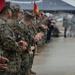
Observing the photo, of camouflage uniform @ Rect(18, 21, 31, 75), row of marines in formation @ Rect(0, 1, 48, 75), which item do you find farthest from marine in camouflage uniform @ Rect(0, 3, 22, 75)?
camouflage uniform @ Rect(18, 21, 31, 75)

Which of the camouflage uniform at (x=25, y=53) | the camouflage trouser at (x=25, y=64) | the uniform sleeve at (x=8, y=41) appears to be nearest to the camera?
the uniform sleeve at (x=8, y=41)

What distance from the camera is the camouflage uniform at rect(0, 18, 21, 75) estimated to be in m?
5.58

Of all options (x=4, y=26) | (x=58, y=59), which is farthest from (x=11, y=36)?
(x=58, y=59)

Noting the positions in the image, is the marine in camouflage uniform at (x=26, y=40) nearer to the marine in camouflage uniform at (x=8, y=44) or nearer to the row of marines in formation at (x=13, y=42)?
the row of marines in formation at (x=13, y=42)

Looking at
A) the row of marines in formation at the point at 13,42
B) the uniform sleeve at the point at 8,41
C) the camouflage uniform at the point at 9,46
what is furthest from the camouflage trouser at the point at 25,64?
the uniform sleeve at the point at 8,41

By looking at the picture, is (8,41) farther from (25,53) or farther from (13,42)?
(25,53)

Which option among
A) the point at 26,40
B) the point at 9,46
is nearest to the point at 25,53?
the point at 26,40

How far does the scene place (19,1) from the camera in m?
24.4

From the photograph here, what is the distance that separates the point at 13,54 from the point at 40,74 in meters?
5.29

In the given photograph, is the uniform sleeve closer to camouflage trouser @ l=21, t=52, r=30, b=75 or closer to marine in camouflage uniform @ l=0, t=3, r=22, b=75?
marine in camouflage uniform @ l=0, t=3, r=22, b=75

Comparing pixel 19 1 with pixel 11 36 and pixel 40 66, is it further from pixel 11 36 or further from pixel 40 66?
pixel 11 36

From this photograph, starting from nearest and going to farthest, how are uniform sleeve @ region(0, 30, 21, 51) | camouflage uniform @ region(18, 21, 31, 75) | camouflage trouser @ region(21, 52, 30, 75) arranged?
1. uniform sleeve @ region(0, 30, 21, 51)
2. camouflage uniform @ region(18, 21, 31, 75)
3. camouflage trouser @ region(21, 52, 30, 75)

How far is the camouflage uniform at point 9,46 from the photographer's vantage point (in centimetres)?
558

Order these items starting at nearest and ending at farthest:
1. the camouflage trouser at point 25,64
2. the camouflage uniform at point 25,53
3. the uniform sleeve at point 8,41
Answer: the uniform sleeve at point 8,41, the camouflage uniform at point 25,53, the camouflage trouser at point 25,64
